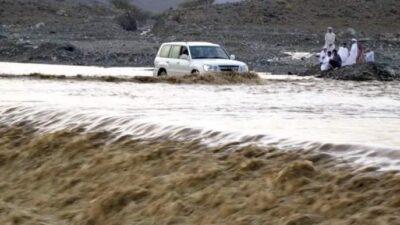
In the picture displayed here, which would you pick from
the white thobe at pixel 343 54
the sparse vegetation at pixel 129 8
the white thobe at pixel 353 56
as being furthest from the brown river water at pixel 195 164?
the sparse vegetation at pixel 129 8

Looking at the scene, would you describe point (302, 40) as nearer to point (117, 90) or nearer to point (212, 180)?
point (117, 90)

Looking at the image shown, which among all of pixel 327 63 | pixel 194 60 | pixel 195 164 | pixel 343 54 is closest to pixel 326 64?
pixel 327 63

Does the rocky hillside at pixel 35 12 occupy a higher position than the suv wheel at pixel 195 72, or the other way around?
the suv wheel at pixel 195 72

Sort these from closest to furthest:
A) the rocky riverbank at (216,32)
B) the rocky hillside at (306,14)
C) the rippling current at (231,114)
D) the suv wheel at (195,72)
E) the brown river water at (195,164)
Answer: the brown river water at (195,164) → the rippling current at (231,114) → the suv wheel at (195,72) → the rocky riverbank at (216,32) → the rocky hillside at (306,14)

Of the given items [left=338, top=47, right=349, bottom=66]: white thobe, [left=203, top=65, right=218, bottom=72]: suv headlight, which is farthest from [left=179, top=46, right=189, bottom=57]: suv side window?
[left=338, top=47, right=349, bottom=66]: white thobe

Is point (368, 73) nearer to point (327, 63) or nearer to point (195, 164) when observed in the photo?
point (327, 63)

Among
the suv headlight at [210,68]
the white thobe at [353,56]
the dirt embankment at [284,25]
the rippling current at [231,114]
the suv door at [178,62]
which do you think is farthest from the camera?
the dirt embankment at [284,25]

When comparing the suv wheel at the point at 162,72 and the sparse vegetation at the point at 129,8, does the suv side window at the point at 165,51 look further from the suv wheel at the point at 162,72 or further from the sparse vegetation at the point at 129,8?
the sparse vegetation at the point at 129,8

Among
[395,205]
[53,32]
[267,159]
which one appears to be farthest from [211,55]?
[53,32]

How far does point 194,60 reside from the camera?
27.3 m

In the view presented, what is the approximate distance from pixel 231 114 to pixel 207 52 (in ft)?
49.1

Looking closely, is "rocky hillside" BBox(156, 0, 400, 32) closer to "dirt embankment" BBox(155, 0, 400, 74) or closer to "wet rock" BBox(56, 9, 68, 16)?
"dirt embankment" BBox(155, 0, 400, 74)

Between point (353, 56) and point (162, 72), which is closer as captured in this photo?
point (162, 72)

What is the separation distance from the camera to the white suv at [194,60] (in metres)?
26.8
